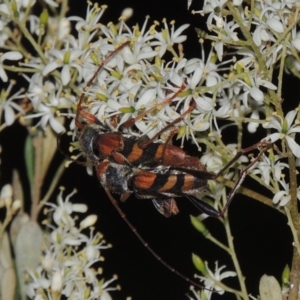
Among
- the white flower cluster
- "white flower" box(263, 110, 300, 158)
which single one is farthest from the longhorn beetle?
the white flower cluster

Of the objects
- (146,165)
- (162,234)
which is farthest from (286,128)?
(162,234)

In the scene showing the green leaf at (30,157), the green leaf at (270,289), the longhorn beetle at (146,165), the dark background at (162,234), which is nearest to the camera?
the green leaf at (270,289)

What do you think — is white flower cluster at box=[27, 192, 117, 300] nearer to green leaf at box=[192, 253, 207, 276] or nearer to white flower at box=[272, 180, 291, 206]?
green leaf at box=[192, 253, 207, 276]

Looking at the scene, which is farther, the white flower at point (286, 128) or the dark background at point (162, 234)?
the dark background at point (162, 234)

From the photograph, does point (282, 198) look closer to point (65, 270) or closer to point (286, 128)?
point (286, 128)

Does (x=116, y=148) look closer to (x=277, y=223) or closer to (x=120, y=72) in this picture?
(x=120, y=72)

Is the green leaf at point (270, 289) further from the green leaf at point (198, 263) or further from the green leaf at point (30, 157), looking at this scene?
the green leaf at point (30, 157)

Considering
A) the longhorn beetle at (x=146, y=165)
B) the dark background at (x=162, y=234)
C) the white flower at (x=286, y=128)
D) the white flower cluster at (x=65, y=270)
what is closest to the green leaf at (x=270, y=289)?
the longhorn beetle at (x=146, y=165)

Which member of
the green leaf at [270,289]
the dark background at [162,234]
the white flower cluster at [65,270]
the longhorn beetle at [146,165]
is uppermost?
the longhorn beetle at [146,165]
